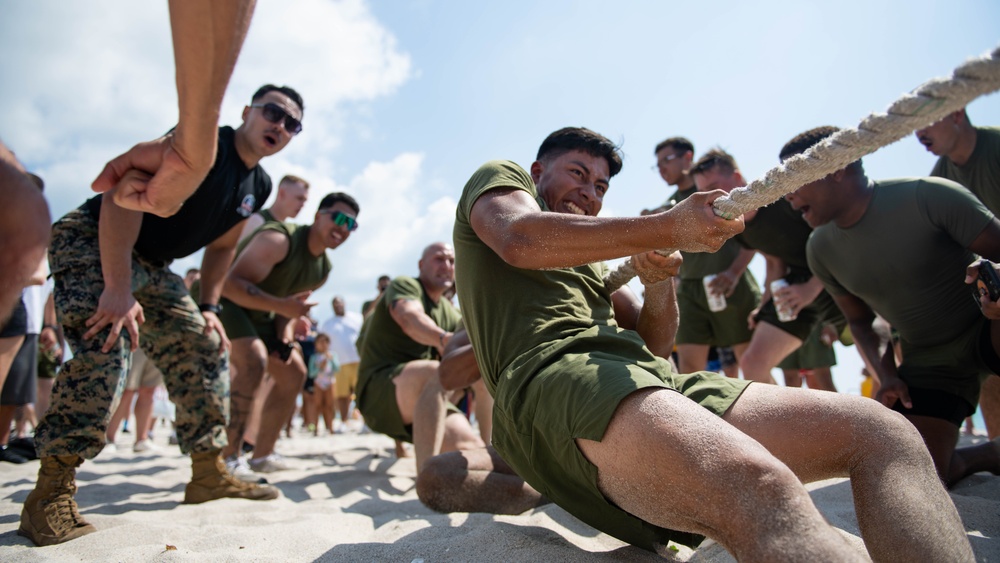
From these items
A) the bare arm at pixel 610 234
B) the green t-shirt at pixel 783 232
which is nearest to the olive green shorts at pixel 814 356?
the green t-shirt at pixel 783 232

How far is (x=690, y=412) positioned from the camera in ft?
4.79

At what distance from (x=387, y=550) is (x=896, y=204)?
2725 mm

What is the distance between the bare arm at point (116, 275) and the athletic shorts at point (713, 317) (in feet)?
14.4

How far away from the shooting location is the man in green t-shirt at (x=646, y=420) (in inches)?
52.8

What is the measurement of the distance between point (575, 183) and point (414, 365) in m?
2.28

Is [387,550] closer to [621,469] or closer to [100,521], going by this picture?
[621,469]

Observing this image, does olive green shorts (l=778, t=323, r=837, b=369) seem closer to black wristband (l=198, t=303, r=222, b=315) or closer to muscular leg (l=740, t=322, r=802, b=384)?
muscular leg (l=740, t=322, r=802, b=384)

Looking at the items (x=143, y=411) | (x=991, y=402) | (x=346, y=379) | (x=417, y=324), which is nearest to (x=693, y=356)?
(x=991, y=402)

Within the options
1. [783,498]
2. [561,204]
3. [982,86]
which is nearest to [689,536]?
[783,498]

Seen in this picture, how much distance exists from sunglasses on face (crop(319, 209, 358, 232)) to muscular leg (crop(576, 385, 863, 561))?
4040mm

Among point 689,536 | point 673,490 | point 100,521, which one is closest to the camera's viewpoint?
point 673,490

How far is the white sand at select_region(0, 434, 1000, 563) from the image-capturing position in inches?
85.4

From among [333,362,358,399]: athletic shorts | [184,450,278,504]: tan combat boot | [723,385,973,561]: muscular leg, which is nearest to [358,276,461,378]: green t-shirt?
[184,450,278,504]: tan combat boot

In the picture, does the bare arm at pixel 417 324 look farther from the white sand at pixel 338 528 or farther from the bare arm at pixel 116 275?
the bare arm at pixel 116 275
